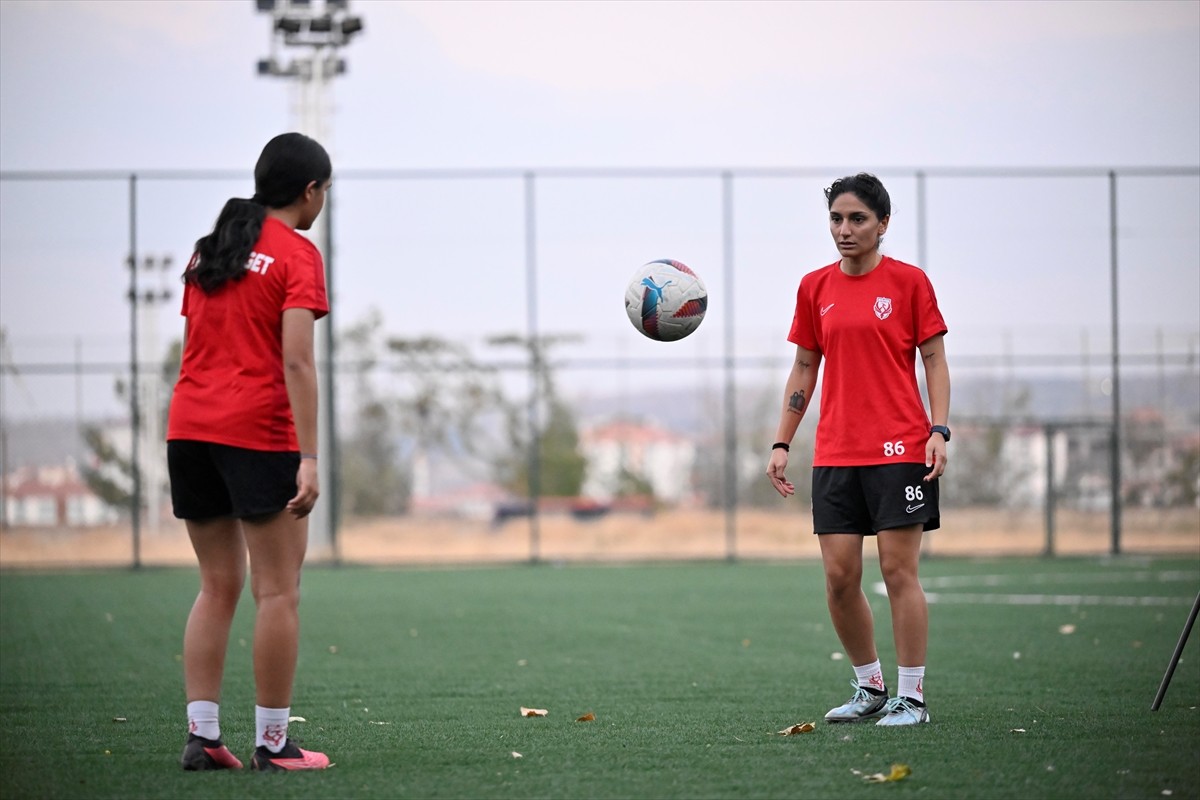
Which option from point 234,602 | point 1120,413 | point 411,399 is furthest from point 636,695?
point 411,399

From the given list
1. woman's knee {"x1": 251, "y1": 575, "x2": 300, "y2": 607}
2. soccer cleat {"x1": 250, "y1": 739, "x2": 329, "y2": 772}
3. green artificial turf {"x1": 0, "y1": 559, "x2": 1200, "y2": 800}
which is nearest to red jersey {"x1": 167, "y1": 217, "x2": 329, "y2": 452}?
woman's knee {"x1": 251, "y1": 575, "x2": 300, "y2": 607}

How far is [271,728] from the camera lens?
149 inches

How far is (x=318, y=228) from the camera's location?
17547mm

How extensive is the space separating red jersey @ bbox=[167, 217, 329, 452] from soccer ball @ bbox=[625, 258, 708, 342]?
175 cm

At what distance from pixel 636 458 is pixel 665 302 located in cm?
1705

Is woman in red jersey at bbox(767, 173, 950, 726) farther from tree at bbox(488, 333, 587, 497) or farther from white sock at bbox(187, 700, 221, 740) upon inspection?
tree at bbox(488, 333, 587, 497)

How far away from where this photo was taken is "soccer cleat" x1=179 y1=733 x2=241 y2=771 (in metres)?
3.81

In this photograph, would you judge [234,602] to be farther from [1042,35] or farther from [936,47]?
[1042,35]

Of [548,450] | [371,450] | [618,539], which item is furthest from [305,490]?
[548,450]

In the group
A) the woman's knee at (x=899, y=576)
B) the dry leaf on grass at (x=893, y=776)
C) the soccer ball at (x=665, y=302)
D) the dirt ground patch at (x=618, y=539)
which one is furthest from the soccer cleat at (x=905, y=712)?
the dirt ground patch at (x=618, y=539)

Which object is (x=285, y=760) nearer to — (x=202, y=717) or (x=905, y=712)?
(x=202, y=717)

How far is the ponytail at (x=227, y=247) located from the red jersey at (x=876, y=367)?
2.03m

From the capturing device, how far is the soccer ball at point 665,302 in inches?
205

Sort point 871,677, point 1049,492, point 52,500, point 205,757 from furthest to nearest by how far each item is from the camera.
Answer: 1. point 52,500
2. point 1049,492
3. point 871,677
4. point 205,757
